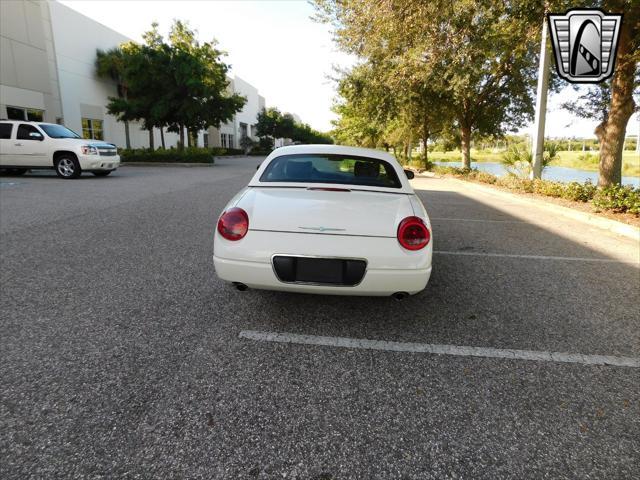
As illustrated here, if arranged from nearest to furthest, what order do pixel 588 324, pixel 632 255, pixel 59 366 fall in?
pixel 59 366 → pixel 588 324 → pixel 632 255

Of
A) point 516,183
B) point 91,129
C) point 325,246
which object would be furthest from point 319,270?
point 91,129

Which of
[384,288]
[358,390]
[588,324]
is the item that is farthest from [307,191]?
[588,324]

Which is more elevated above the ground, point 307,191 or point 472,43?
point 472,43

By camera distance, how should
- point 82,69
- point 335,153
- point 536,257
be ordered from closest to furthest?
point 335,153
point 536,257
point 82,69

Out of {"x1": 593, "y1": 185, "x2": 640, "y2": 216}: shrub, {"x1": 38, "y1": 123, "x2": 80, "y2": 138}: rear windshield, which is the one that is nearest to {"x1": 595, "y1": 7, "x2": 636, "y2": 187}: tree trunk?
{"x1": 593, "y1": 185, "x2": 640, "y2": 216}: shrub

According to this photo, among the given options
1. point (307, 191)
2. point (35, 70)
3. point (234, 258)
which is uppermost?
point (35, 70)

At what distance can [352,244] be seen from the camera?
2.85m

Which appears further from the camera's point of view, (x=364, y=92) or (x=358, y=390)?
(x=364, y=92)

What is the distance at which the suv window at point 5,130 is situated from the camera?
1336cm

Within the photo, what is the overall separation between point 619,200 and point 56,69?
3256 centimetres

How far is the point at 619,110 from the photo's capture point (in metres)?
9.48

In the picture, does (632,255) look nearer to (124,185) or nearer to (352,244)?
(352,244)

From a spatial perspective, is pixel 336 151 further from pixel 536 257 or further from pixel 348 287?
pixel 536 257

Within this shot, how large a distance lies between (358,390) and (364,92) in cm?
2207
